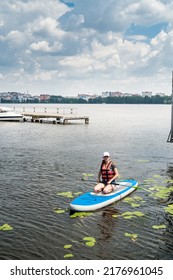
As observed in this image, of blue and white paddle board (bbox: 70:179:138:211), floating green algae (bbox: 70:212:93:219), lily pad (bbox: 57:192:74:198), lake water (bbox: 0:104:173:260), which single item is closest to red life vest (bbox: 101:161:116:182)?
blue and white paddle board (bbox: 70:179:138:211)

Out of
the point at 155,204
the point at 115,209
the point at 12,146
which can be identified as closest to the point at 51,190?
the point at 115,209

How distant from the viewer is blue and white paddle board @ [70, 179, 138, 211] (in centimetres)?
1661

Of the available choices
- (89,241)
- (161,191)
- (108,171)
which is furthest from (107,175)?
(89,241)

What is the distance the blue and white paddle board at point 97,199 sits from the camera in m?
16.6

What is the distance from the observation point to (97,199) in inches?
685

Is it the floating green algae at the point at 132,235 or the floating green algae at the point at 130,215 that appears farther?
the floating green algae at the point at 130,215

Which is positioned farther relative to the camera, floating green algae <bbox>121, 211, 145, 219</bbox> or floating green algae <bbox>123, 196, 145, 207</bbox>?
floating green algae <bbox>123, 196, 145, 207</bbox>

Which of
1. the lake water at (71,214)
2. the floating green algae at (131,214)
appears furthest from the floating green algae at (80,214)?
the floating green algae at (131,214)

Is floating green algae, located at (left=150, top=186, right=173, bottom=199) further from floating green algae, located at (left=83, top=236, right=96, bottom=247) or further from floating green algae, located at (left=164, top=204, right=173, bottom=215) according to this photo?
floating green algae, located at (left=83, top=236, right=96, bottom=247)

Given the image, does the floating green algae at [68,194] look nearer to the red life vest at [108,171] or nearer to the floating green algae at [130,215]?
the red life vest at [108,171]

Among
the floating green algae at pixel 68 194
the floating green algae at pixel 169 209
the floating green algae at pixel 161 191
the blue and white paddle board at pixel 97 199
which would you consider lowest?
the floating green algae at pixel 169 209

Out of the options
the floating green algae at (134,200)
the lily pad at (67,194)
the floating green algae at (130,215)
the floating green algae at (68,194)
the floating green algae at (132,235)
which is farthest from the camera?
the floating green algae at (68,194)
